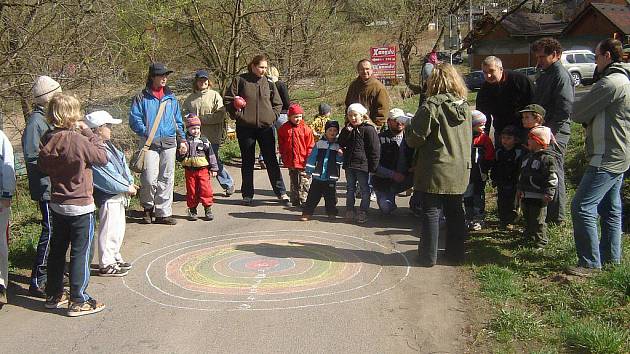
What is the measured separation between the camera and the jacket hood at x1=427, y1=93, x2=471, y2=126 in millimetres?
5285

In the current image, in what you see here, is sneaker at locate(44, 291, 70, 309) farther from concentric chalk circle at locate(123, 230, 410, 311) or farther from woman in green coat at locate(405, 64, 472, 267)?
woman in green coat at locate(405, 64, 472, 267)

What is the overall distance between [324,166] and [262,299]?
2593 mm

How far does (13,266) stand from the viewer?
574cm

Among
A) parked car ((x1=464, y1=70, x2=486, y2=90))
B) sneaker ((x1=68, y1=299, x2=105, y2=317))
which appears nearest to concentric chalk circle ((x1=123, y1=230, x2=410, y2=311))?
sneaker ((x1=68, y1=299, x2=105, y2=317))

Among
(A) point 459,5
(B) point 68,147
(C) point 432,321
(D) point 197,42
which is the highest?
(A) point 459,5

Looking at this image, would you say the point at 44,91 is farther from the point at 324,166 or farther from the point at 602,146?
the point at 602,146

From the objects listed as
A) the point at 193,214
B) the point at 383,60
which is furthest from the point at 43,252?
the point at 383,60

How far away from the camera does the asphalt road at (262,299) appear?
415 centimetres

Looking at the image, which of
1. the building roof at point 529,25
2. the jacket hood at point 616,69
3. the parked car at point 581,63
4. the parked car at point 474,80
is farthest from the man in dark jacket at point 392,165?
the building roof at point 529,25

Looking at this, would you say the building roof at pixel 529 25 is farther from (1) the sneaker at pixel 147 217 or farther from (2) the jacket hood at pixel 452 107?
(2) the jacket hood at pixel 452 107

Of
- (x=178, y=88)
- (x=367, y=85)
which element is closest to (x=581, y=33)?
(x=178, y=88)

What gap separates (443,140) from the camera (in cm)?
535

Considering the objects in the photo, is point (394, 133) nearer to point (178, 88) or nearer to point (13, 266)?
point (13, 266)

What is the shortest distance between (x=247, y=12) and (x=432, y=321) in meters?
10.3
